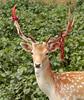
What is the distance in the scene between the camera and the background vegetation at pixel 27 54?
9.08 meters

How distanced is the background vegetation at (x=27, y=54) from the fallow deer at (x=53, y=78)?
98 cm

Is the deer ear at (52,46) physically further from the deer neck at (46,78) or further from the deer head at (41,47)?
the deer neck at (46,78)

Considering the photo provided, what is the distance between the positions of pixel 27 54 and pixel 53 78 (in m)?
2.76

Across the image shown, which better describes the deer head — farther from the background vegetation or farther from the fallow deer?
the background vegetation

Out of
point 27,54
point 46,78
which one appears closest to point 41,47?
point 46,78

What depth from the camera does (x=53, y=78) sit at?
778cm

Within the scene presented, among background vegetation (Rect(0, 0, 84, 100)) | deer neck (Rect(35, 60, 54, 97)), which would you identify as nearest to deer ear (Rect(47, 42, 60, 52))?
deer neck (Rect(35, 60, 54, 97))

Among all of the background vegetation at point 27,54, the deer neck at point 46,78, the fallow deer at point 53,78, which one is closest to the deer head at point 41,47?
the fallow deer at point 53,78

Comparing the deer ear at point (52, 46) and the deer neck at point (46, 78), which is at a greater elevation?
the deer ear at point (52, 46)

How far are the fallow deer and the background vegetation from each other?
3.20 feet

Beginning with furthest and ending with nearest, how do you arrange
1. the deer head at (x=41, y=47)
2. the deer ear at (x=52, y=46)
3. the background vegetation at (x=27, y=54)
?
the background vegetation at (x=27, y=54), the deer ear at (x=52, y=46), the deer head at (x=41, y=47)

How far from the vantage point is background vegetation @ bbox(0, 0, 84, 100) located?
9078 millimetres

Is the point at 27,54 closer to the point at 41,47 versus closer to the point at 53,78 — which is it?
the point at 53,78

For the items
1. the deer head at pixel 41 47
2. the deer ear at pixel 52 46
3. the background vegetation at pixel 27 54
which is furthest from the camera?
the background vegetation at pixel 27 54
